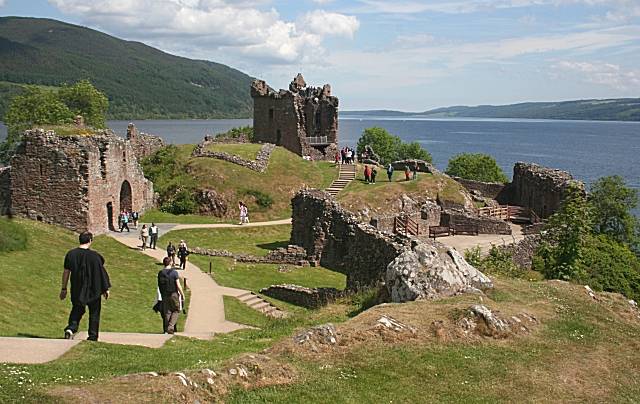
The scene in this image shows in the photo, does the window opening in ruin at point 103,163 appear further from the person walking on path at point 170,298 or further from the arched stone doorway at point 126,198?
the person walking on path at point 170,298

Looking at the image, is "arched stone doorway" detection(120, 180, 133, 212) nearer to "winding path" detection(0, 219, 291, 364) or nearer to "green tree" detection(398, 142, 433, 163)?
"winding path" detection(0, 219, 291, 364)

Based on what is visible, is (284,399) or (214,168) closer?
(284,399)

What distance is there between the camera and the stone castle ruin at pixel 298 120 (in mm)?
68625

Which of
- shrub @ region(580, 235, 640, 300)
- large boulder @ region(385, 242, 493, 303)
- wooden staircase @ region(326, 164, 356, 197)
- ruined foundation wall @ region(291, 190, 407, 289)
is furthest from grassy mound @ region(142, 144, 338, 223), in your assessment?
large boulder @ region(385, 242, 493, 303)

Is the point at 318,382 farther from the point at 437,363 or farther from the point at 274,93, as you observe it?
the point at 274,93

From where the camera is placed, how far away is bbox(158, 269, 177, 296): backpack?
58.8 feet

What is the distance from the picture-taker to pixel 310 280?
33.6 m

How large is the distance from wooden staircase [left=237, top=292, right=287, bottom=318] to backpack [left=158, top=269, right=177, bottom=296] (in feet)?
29.7

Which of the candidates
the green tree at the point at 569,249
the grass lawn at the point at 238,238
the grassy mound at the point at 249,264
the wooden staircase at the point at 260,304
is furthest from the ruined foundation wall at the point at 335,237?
the green tree at the point at 569,249

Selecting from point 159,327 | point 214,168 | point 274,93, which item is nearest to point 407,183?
point 214,168

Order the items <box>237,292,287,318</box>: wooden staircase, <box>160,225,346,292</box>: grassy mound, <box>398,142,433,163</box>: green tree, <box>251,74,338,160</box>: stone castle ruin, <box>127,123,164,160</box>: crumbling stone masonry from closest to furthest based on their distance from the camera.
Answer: <box>237,292,287,318</box>: wooden staircase
<box>160,225,346,292</box>: grassy mound
<box>127,123,164,160</box>: crumbling stone masonry
<box>251,74,338,160</box>: stone castle ruin
<box>398,142,433,163</box>: green tree

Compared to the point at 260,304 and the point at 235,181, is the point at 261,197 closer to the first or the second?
the point at 235,181

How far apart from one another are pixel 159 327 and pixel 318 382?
11494 mm

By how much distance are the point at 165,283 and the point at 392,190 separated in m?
34.5
